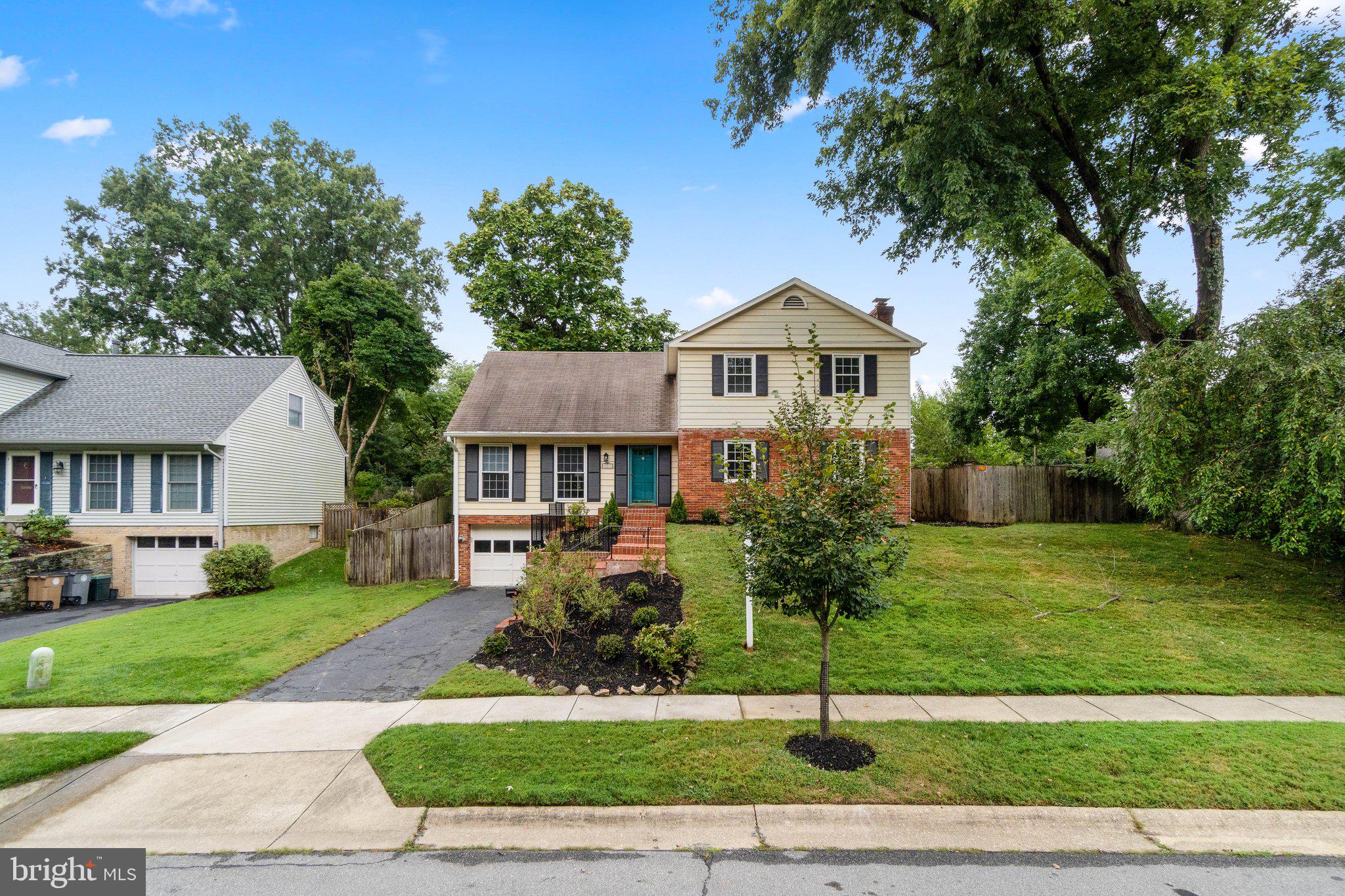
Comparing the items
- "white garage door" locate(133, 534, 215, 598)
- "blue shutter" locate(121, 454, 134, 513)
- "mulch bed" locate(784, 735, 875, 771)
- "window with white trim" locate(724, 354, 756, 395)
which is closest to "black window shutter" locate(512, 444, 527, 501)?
"window with white trim" locate(724, 354, 756, 395)

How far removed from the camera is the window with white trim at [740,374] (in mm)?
15750

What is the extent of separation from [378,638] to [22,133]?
22.0 m

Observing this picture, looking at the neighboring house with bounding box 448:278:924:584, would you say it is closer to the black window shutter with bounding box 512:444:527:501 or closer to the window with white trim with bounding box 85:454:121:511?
the black window shutter with bounding box 512:444:527:501

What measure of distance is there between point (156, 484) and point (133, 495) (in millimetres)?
795

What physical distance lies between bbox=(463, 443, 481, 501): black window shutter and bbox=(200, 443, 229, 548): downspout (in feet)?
23.2

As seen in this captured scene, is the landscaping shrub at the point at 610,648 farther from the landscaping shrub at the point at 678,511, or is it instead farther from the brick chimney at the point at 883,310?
the brick chimney at the point at 883,310

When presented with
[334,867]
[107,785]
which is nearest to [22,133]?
[107,785]

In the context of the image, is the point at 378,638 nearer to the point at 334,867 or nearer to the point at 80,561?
the point at 334,867

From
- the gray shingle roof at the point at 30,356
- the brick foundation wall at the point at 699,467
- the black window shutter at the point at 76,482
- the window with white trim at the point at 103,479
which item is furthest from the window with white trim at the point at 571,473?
the gray shingle roof at the point at 30,356

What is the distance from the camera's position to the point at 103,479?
52.1 feet

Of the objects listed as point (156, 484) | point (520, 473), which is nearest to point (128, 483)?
point (156, 484)

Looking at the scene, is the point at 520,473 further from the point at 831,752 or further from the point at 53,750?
the point at 831,752

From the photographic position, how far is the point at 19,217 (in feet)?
72.7

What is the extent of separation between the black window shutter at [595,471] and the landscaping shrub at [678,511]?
7.67 feet
